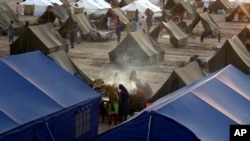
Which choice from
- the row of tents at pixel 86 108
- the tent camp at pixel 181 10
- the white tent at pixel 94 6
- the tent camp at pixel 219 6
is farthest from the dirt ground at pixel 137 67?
the tent camp at pixel 219 6

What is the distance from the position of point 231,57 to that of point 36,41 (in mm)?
8306

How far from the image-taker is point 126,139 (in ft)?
30.3

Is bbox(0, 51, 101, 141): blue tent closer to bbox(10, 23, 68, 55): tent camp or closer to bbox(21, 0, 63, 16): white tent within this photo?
bbox(10, 23, 68, 55): tent camp

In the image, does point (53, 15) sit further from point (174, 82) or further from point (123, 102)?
point (123, 102)

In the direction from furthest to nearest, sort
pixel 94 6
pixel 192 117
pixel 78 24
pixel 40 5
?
1. pixel 40 5
2. pixel 94 6
3. pixel 78 24
4. pixel 192 117

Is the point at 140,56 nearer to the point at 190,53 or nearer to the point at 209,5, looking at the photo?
the point at 190,53

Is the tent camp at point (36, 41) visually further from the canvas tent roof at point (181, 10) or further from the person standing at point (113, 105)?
the canvas tent roof at point (181, 10)

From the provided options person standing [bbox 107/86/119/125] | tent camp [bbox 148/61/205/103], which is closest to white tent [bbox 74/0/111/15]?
tent camp [bbox 148/61/205/103]

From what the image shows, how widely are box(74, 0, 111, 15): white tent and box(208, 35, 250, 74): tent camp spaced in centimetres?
1971

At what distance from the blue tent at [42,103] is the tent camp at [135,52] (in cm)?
1078

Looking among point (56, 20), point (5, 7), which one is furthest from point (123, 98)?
point (56, 20)

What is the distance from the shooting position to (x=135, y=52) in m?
23.2

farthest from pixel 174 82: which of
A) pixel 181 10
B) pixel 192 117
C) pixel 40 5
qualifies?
pixel 40 5

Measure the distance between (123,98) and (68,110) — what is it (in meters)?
3.33
